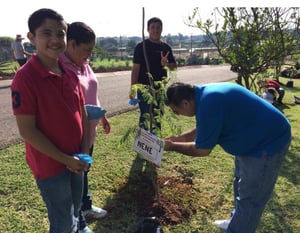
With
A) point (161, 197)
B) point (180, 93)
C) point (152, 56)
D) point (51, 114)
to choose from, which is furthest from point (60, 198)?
point (152, 56)

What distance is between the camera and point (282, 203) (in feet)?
11.5

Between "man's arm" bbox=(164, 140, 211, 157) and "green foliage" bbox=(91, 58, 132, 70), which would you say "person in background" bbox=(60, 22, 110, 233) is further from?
"green foliage" bbox=(91, 58, 132, 70)

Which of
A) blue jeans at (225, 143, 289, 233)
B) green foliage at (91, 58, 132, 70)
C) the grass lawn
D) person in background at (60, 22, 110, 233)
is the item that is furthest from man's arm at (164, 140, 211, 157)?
green foliage at (91, 58, 132, 70)

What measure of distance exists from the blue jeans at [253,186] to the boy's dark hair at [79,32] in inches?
55.8

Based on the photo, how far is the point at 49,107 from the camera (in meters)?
1.82

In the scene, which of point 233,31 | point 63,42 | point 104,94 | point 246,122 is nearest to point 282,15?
point 233,31

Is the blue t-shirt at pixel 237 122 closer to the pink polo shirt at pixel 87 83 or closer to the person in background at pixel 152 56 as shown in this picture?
the pink polo shirt at pixel 87 83

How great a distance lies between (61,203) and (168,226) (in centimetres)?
135

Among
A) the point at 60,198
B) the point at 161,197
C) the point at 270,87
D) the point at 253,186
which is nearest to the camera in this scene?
the point at 60,198

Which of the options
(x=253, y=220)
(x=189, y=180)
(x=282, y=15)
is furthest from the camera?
(x=282, y=15)

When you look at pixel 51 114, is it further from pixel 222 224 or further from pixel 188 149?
pixel 222 224

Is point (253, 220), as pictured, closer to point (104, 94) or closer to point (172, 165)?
point (172, 165)

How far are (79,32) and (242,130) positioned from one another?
4.35ft

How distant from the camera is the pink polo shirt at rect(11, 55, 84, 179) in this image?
5.71 feet
